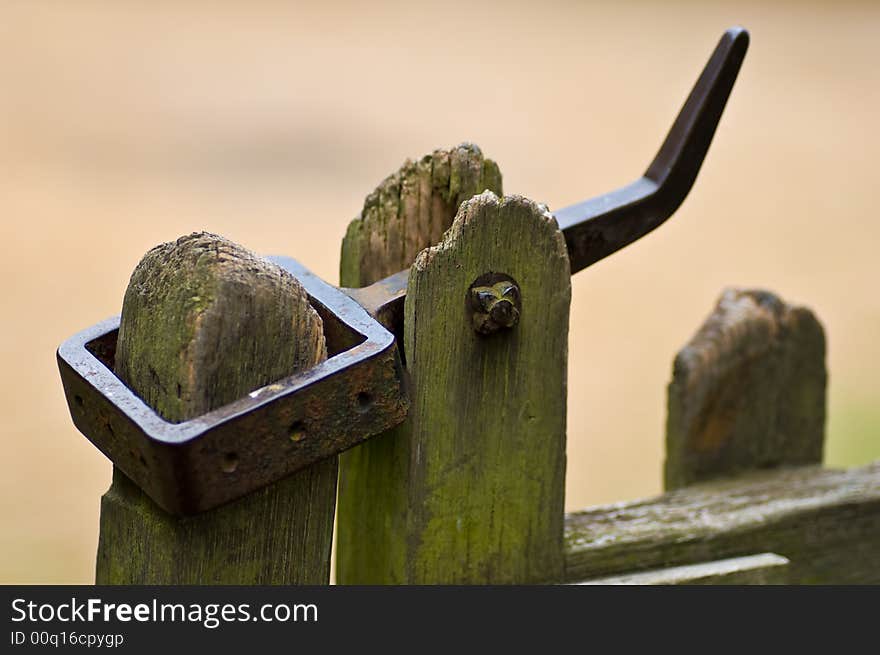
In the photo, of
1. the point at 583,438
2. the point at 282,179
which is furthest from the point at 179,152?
the point at 583,438

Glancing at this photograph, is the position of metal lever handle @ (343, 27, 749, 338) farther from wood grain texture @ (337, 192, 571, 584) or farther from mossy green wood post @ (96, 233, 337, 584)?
mossy green wood post @ (96, 233, 337, 584)

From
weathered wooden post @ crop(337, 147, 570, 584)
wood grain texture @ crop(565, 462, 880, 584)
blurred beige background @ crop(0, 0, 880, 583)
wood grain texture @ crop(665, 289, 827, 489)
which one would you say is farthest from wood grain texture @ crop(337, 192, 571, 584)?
blurred beige background @ crop(0, 0, 880, 583)

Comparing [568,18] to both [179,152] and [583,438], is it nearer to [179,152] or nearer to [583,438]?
[179,152]

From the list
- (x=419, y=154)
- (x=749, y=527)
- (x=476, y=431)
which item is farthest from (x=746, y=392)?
(x=419, y=154)

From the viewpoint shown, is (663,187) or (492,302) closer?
(492,302)

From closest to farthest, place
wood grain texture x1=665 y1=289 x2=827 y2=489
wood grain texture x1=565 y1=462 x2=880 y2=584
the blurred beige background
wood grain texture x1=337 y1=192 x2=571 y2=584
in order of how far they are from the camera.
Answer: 1. wood grain texture x1=337 y1=192 x2=571 y2=584
2. wood grain texture x1=565 y1=462 x2=880 y2=584
3. wood grain texture x1=665 y1=289 x2=827 y2=489
4. the blurred beige background

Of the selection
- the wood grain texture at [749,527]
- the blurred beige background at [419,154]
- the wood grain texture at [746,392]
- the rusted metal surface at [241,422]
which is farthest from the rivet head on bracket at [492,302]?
the blurred beige background at [419,154]

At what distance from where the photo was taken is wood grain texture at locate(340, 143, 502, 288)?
1411 mm

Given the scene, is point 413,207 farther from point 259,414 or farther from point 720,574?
point 720,574

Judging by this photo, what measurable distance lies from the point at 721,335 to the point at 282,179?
16.3 ft

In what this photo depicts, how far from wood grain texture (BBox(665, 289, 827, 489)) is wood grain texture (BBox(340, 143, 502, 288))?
0.56 m

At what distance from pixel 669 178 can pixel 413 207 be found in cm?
33

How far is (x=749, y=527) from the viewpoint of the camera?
5.32 ft

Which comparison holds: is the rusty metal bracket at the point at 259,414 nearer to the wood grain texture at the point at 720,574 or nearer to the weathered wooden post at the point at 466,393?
the weathered wooden post at the point at 466,393
